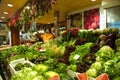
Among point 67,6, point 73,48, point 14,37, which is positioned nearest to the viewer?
point 73,48

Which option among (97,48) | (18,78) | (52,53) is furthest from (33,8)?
(18,78)

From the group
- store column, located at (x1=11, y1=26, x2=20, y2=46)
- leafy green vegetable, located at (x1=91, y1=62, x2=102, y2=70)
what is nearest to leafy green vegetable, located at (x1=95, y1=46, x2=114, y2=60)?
leafy green vegetable, located at (x1=91, y1=62, x2=102, y2=70)

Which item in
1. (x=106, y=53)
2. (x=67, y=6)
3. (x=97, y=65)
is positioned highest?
(x=67, y=6)

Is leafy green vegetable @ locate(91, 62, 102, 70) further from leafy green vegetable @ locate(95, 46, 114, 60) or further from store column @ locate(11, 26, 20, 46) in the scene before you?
store column @ locate(11, 26, 20, 46)

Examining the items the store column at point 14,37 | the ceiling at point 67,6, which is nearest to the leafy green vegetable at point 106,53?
the ceiling at point 67,6

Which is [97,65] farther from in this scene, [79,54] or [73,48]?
[73,48]

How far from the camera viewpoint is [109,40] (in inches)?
137

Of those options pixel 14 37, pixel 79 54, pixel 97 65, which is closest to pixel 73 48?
pixel 79 54

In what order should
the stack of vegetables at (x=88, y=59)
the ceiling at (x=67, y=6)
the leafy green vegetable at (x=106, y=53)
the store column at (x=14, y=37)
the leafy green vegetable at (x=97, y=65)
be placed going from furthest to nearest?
the store column at (x=14, y=37)
the ceiling at (x=67, y=6)
the leafy green vegetable at (x=106, y=53)
the leafy green vegetable at (x=97, y=65)
the stack of vegetables at (x=88, y=59)

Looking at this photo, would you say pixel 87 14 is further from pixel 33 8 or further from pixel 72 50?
pixel 72 50

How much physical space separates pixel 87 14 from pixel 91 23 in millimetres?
654

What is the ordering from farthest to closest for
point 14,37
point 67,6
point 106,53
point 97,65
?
point 14,37, point 67,6, point 106,53, point 97,65

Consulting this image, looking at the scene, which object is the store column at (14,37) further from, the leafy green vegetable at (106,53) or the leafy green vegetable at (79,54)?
the leafy green vegetable at (106,53)

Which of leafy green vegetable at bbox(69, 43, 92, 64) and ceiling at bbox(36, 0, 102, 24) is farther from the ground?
ceiling at bbox(36, 0, 102, 24)
